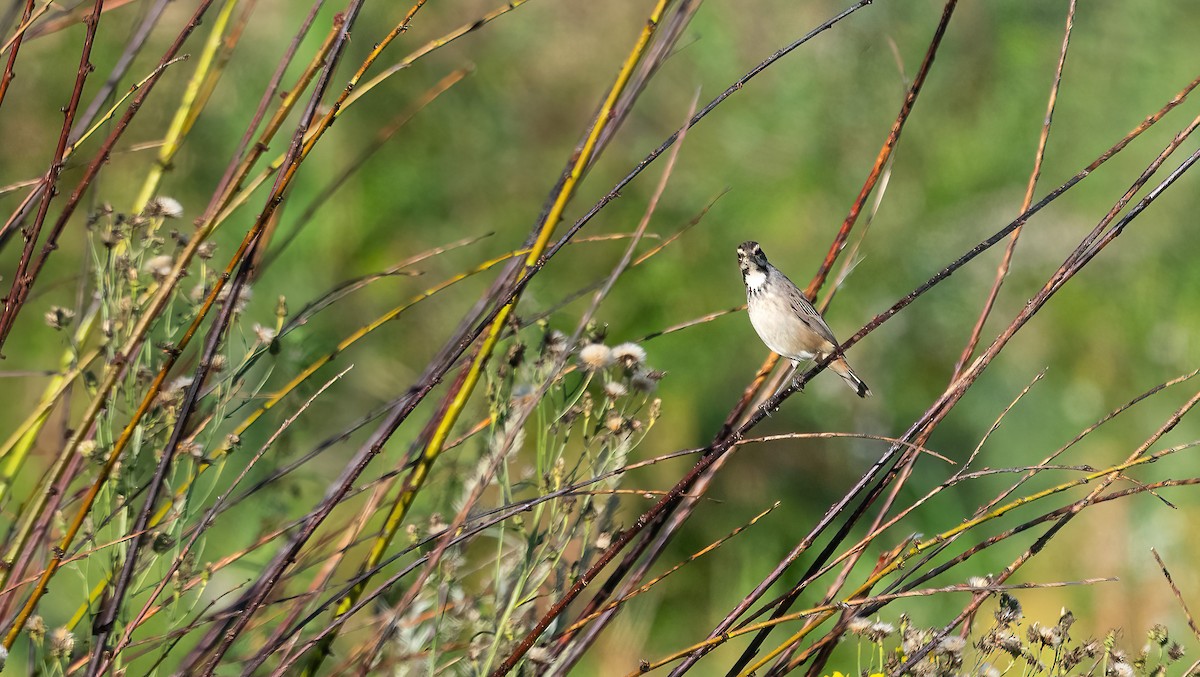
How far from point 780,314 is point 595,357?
1.32m

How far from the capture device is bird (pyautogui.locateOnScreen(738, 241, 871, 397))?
2.89m

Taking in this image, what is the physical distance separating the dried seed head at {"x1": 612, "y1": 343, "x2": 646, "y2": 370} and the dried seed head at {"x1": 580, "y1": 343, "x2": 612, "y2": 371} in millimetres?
32

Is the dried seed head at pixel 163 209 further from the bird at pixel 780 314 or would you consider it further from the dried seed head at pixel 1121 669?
the bird at pixel 780 314

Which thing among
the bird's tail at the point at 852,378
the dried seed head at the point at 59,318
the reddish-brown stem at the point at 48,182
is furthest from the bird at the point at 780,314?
the reddish-brown stem at the point at 48,182

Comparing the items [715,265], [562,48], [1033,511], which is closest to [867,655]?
[1033,511]

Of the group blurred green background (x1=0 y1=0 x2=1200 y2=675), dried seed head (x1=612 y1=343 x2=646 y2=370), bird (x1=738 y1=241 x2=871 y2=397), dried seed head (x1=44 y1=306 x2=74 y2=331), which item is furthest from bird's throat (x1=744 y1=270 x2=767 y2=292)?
dried seed head (x1=44 y1=306 x2=74 y2=331)

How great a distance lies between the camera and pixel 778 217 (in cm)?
512

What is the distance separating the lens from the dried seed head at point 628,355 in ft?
5.68

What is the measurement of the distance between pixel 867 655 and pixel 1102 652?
8.61 ft

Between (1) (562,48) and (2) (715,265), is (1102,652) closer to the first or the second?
(2) (715,265)

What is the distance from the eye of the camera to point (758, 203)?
5172 mm

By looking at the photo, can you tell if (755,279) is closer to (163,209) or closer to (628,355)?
(628,355)

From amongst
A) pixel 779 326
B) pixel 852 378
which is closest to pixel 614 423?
pixel 779 326

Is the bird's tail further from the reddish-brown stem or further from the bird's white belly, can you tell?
the reddish-brown stem
